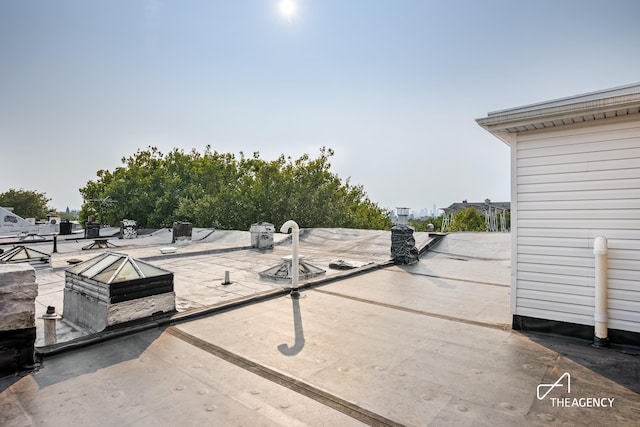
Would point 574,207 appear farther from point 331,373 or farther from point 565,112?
point 331,373

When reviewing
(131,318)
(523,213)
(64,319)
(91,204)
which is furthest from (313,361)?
(91,204)

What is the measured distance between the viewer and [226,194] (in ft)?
77.8

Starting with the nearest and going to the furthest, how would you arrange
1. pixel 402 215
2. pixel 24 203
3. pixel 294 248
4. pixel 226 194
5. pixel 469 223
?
1. pixel 294 248
2. pixel 402 215
3. pixel 226 194
4. pixel 469 223
5. pixel 24 203

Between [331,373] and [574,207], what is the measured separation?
396 centimetres

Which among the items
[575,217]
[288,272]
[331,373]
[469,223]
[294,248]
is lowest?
[331,373]

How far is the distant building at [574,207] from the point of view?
388 centimetres

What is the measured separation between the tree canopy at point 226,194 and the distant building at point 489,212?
11.8 meters

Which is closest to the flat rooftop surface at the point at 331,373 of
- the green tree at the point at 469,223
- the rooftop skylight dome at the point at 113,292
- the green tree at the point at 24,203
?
the rooftop skylight dome at the point at 113,292

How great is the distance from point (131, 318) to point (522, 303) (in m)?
5.71

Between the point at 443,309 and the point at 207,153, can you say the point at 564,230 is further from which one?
the point at 207,153

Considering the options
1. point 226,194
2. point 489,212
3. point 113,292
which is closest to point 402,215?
point 113,292

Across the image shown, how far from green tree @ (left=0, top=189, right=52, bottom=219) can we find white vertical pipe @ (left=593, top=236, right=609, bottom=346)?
64.0m

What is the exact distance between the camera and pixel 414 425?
2.45 m

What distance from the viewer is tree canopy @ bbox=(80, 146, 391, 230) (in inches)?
925
